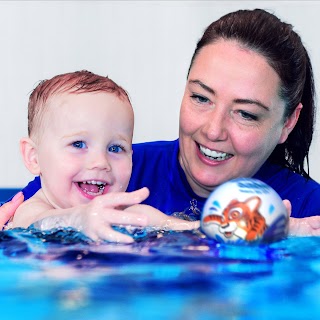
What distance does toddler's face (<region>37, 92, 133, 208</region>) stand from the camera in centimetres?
255

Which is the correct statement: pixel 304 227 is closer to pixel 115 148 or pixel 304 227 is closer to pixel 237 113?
pixel 237 113

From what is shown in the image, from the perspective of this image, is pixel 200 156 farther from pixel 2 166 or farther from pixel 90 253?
pixel 2 166

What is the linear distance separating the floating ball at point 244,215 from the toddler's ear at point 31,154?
0.74 m

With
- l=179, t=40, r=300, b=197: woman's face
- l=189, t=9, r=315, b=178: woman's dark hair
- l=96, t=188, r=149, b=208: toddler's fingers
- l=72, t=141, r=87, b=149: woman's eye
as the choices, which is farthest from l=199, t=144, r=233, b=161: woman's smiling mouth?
l=96, t=188, r=149, b=208: toddler's fingers

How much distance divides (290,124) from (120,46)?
2.65 m

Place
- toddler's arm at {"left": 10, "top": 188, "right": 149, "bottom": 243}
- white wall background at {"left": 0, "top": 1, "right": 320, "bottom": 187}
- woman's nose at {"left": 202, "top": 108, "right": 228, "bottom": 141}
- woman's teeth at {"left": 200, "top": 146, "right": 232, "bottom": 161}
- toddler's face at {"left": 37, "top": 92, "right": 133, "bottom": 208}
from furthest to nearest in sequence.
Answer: white wall background at {"left": 0, "top": 1, "right": 320, "bottom": 187}, woman's teeth at {"left": 200, "top": 146, "right": 232, "bottom": 161}, woman's nose at {"left": 202, "top": 108, "right": 228, "bottom": 141}, toddler's face at {"left": 37, "top": 92, "right": 133, "bottom": 208}, toddler's arm at {"left": 10, "top": 188, "right": 149, "bottom": 243}

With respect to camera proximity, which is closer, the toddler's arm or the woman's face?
the toddler's arm

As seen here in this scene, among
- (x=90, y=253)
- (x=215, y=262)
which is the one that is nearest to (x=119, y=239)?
(x=90, y=253)

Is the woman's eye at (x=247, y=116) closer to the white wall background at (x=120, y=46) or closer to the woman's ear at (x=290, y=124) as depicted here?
the woman's ear at (x=290, y=124)

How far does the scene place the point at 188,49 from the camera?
5.67 meters

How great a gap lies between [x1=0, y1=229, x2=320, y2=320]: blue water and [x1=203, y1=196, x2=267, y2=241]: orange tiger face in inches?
1.7

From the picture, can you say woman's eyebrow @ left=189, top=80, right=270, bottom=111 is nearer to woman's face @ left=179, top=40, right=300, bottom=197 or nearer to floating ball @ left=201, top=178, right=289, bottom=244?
woman's face @ left=179, top=40, right=300, bottom=197

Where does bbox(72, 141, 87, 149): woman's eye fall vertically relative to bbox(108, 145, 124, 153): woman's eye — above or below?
above

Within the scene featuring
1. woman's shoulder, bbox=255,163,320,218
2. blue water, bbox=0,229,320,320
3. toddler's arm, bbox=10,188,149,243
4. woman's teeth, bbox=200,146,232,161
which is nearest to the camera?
blue water, bbox=0,229,320,320
